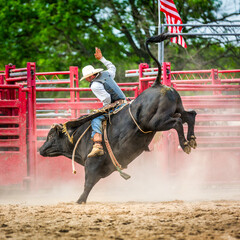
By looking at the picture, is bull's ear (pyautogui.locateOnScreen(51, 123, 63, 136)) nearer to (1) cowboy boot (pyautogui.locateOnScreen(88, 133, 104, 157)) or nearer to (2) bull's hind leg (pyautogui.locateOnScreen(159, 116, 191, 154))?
(1) cowboy boot (pyautogui.locateOnScreen(88, 133, 104, 157))

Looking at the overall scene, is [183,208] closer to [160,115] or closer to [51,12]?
[160,115]

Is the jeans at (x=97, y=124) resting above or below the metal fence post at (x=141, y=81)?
below

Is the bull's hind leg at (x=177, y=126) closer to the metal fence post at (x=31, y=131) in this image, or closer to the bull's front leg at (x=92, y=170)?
the bull's front leg at (x=92, y=170)

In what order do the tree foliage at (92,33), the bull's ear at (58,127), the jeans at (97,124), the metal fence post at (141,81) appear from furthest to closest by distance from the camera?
the tree foliage at (92,33)
the metal fence post at (141,81)
the bull's ear at (58,127)
the jeans at (97,124)

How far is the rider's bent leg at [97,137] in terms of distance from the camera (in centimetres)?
743

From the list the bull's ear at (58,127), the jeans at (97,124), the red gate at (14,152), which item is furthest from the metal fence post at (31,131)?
the jeans at (97,124)

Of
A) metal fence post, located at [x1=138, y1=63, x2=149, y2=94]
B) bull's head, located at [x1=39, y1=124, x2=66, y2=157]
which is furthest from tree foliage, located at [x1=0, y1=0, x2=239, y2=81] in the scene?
bull's head, located at [x1=39, y1=124, x2=66, y2=157]

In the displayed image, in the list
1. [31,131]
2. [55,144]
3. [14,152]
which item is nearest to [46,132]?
[31,131]

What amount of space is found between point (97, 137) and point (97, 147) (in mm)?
152

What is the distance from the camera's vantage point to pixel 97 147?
743 centimetres

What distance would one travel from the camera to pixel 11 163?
9.35m

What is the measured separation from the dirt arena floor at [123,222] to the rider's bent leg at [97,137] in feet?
2.85

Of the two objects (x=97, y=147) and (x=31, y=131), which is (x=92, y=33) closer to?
(x=31, y=131)

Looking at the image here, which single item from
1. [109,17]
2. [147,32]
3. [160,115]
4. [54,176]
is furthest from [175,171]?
[109,17]
